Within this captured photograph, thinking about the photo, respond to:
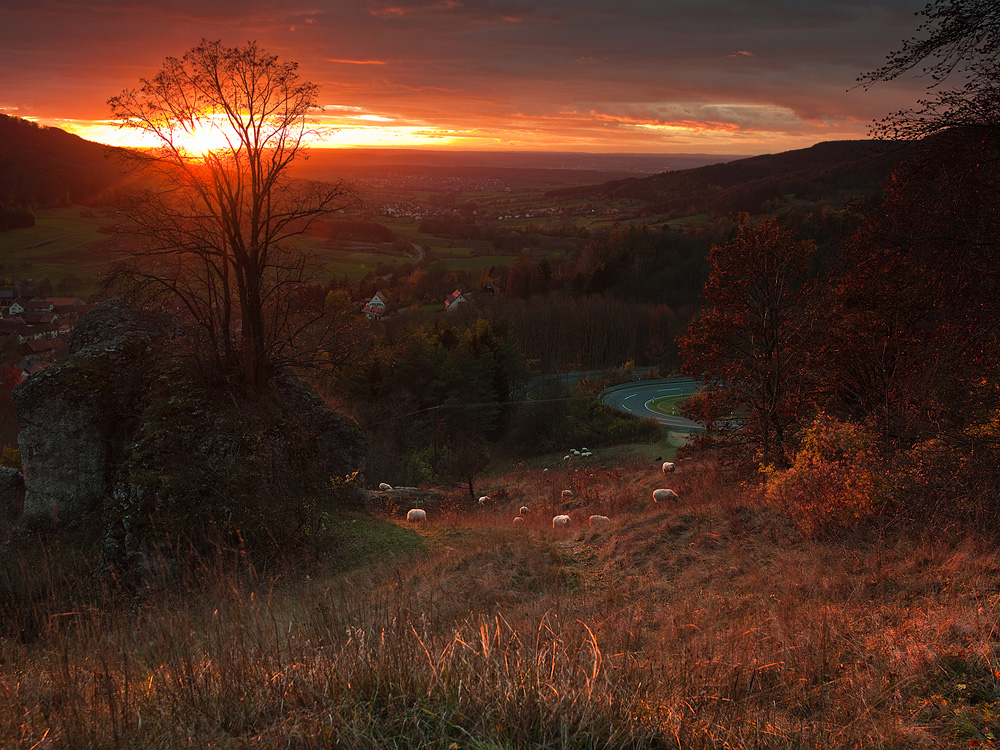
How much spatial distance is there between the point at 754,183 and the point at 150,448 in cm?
11973

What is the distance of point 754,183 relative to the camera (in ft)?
364

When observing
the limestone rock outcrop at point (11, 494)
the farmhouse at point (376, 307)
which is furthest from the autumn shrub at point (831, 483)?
the farmhouse at point (376, 307)

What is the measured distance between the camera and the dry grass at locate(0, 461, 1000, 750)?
285 centimetres

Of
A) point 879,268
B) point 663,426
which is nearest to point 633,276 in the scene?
point 663,426

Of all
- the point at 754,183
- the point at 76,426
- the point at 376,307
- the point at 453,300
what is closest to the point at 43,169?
the point at 376,307

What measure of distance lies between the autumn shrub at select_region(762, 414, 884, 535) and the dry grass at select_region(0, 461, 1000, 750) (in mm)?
1931

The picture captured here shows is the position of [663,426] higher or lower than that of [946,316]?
lower

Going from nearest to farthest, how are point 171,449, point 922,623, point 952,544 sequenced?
point 922,623, point 952,544, point 171,449

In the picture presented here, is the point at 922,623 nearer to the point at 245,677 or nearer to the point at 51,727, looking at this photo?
the point at 245,677

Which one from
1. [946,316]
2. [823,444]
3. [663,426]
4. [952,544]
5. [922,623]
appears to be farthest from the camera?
[663,426]

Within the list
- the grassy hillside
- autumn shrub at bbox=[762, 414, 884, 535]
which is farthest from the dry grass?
the grassy hillside

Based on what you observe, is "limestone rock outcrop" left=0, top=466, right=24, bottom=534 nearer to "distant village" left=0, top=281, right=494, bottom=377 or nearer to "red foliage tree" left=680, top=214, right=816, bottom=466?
"red foliage tree" left=680, top=214, right=816, bottom=466

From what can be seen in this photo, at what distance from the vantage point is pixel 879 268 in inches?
521

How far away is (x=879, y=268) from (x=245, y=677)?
578 inches
